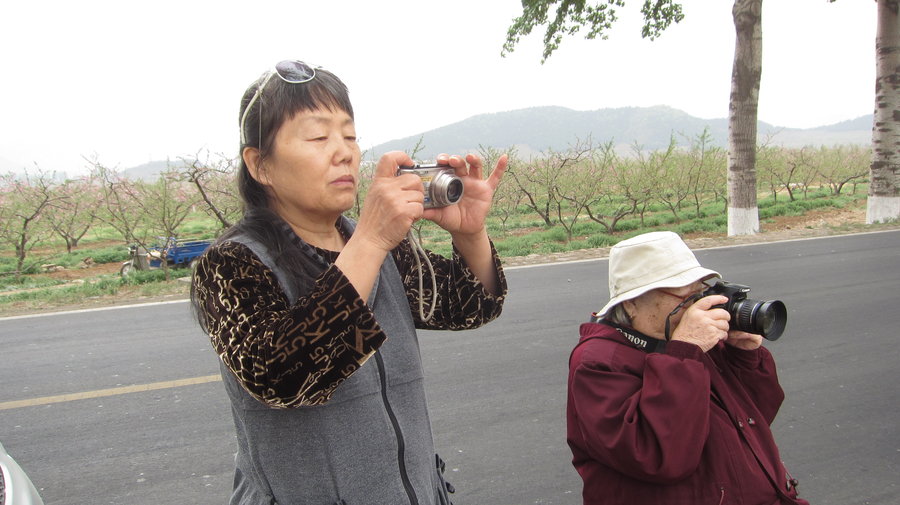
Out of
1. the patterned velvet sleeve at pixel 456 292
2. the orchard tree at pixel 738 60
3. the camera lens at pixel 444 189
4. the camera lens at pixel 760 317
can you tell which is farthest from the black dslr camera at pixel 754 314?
the orchard tree at pixel 738 60

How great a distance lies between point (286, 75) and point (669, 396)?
4.07 ft

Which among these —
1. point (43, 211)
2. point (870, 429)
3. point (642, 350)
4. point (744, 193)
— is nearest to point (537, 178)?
point (744, 193)

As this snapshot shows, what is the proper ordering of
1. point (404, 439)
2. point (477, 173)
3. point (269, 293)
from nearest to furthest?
point (269, 293)
point (404, 439)
point (477, 173)

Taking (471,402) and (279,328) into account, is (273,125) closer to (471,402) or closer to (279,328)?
(279,328)

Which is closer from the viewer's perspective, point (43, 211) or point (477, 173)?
point (477, 173)

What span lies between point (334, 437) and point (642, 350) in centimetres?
108

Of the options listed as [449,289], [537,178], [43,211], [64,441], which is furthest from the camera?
[537,178]

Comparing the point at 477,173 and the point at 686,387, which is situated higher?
the point at 477,173

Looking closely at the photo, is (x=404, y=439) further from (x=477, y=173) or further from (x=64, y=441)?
(x=64, y=441)

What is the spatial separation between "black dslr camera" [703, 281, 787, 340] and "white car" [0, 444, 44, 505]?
2187 millimetres

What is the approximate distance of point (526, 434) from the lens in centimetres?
370

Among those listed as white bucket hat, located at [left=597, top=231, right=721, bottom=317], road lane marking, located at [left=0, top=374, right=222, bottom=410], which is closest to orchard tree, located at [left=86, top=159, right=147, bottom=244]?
road lane marking, located at [left=0, top=374, right=222, bottom=410]

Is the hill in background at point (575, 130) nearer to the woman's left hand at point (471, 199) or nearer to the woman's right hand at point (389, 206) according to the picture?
the woman's left hand at point (471, 199)

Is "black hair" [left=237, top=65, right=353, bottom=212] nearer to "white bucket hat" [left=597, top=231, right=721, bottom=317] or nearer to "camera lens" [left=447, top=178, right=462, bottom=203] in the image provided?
"camera lens" [left=447, top=178, right=462, bottom=203]
